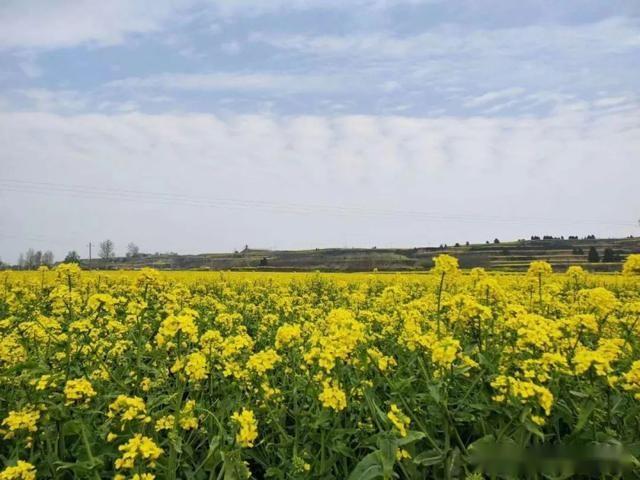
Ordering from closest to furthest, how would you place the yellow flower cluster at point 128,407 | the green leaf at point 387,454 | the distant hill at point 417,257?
the green leaf at point 387,454 → the yellow flower cluster at point 128,407 → the distant hill at point 417,257

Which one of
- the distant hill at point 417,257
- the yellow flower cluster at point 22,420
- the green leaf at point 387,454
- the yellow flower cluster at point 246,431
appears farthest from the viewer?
the distant hill at point 417,257

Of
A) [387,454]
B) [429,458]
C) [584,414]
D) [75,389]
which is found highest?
[75,389]

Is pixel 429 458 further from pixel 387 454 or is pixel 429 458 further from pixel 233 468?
pixel 233 468

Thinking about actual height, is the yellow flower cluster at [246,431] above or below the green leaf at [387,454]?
above

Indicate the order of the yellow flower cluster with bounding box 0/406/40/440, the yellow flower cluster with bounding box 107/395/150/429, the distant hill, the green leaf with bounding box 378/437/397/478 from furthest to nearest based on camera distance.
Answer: the distant hill → the yellow flower cluster with bounding box 0/406/40/440 → the yellow flower cluster with bounding box 107/395/150/429 → the green leaf with bounding box 378/437/397/478

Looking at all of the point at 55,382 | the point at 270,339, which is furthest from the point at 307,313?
the point at 55,382

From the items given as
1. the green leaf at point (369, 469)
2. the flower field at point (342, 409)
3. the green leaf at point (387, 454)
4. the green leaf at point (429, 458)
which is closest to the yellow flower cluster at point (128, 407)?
the flower field at point (342, 409)

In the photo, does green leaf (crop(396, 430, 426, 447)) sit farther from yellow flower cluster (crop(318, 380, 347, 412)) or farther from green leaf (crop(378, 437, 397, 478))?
yellow flower cluster (crop(318, 380, 347, 412))

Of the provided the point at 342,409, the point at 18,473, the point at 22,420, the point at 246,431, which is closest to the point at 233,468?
the point at 246,431

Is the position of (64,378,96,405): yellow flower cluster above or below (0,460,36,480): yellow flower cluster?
above

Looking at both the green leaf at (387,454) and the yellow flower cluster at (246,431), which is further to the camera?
the yellow flower cluster at (246,431)

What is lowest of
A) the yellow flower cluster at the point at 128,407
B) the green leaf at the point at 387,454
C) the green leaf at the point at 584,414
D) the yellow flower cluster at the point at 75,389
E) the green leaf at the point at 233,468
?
the green leaf at the point at 233,468

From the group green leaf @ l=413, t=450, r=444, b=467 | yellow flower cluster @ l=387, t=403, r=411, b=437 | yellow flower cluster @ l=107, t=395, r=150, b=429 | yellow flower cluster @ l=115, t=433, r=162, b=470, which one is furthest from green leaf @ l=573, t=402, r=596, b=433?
yellow flower cluster @ l=107, t=395, r=150, b=429

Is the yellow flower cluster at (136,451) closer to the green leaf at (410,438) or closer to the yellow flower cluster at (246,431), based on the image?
the yellow flower cluster at (246,431)
